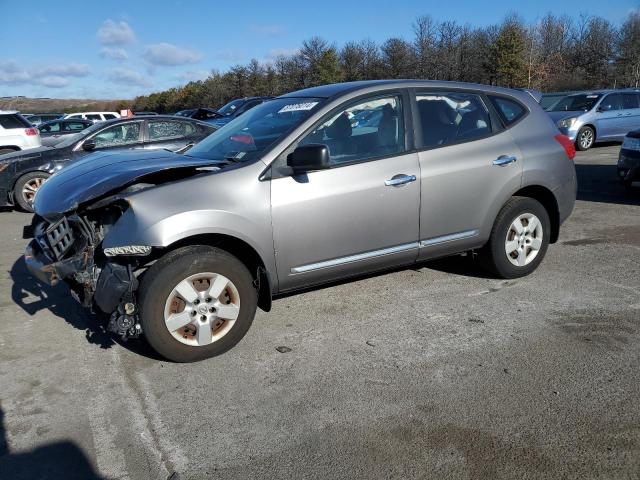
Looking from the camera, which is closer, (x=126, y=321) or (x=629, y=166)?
(x=126, y=321)

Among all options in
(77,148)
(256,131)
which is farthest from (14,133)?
(256,131)

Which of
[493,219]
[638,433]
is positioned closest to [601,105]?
[493,219]

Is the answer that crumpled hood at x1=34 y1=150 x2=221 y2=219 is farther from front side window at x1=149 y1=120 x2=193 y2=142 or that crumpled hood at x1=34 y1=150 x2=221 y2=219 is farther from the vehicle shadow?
front side window at x1=149 y1=120 x2=193 y2=142

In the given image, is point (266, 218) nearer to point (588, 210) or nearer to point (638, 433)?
point (638, 433)

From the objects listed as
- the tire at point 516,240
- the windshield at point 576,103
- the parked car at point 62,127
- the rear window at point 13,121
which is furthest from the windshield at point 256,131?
the parked car at point 62,127

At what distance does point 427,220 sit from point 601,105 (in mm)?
12803

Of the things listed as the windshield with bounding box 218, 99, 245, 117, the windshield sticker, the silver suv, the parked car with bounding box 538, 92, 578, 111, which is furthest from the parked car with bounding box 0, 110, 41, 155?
the parked car with bounding box 538, 92, 578, 111

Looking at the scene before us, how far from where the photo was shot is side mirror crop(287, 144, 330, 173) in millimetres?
3691

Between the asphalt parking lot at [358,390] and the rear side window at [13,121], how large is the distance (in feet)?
32.4

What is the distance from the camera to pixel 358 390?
3.27 meters

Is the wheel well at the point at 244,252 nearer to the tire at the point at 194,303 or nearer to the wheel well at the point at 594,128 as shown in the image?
the tire at the point at 194,303

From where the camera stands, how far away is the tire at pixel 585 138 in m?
14.6

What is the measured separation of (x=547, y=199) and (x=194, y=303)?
11.3 ft

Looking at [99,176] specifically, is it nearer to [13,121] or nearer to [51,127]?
[13,121]
